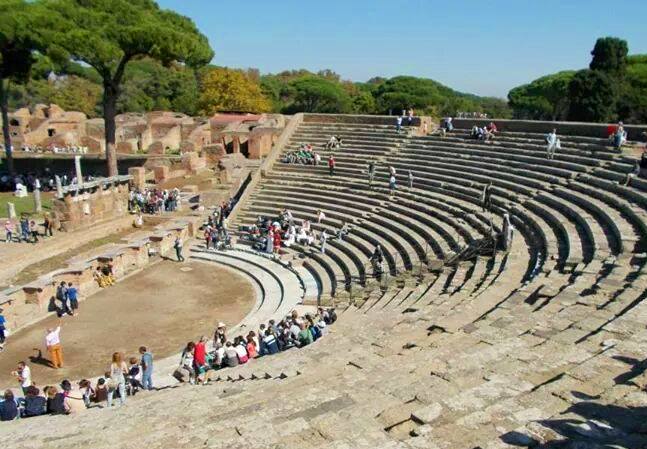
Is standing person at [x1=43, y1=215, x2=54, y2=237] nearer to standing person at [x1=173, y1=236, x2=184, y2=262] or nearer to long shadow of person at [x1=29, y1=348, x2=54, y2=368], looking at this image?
standing person at [x1=173, y1=236, x2=184, y2=262]

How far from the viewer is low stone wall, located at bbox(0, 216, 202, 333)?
1534 cm

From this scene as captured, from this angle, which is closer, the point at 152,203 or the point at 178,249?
the point at 178,249

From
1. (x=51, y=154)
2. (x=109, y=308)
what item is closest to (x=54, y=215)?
(x=109, y=308)

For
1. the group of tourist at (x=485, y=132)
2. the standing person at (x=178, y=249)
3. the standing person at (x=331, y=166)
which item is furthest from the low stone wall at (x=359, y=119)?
the standing person at (x=178, y=249)

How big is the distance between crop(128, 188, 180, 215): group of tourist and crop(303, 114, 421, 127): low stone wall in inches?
359

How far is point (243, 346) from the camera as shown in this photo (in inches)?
475

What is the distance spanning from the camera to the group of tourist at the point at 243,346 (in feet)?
37.5

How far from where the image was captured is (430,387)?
6.89 m

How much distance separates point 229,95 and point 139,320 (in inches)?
1848


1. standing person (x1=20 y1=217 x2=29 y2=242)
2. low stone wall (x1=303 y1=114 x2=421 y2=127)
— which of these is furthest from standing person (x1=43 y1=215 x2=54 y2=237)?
low stone wall (x1=303 y1=114 x2=421 y2=127)

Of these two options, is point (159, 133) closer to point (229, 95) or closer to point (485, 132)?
point (229, 95)

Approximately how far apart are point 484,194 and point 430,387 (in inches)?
468

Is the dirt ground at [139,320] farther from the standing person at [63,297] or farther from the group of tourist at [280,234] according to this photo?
the group of tourist at [280,234]

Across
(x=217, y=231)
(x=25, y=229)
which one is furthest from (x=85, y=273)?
(x=217, y=231)
